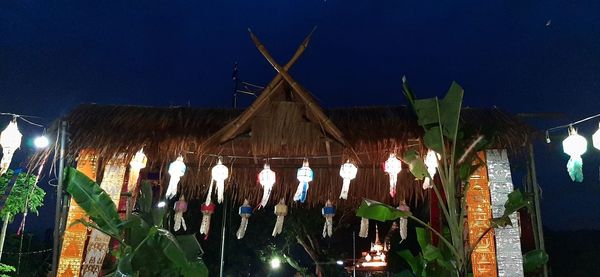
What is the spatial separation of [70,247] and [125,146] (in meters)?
1.15

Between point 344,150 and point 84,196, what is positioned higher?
point 344,150

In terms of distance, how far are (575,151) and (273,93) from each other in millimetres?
3004

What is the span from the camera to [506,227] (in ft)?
14.6

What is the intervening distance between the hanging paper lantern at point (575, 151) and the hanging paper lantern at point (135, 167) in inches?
174

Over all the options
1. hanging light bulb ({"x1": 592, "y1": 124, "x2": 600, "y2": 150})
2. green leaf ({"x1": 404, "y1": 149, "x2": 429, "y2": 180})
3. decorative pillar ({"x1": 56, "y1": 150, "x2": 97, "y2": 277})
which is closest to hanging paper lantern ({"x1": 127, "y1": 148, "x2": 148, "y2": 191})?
decorative pillar ({"x1": 56, "y1": 150, "x2": 97, "y2": 277})

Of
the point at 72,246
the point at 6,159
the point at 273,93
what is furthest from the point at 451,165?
the point at 6,159

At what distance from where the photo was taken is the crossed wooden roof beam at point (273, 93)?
4.64 metres

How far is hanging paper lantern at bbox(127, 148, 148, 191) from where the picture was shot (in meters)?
5.10

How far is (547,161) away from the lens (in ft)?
17.0

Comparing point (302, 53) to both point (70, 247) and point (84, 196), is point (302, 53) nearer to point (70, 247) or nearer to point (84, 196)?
point (84, 196)

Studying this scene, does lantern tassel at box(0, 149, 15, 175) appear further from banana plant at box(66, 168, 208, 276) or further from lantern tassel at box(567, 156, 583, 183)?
lantern tassel at box(567, 156, 583, 183)

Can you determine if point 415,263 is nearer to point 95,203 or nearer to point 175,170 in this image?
point 175,170

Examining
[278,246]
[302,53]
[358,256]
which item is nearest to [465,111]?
[302,53]

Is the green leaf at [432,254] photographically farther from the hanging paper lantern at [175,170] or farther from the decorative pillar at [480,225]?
the hanging paper lantern at [175,170]
